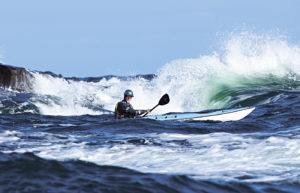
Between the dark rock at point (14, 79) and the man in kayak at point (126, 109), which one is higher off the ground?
the dark rock at point (14, 79)

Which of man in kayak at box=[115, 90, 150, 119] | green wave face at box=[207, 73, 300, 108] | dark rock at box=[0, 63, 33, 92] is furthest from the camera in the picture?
dark rock at box=[0, 63, 33, 92]

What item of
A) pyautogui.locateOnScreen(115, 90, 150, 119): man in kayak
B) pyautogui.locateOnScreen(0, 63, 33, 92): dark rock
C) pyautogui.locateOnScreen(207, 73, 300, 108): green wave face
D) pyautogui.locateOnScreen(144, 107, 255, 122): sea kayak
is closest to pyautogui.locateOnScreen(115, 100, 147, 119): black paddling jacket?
pyautogui.locateOnScreen(115, 90, 150, 119): man in kayak

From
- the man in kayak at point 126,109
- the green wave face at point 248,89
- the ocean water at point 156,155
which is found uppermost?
the green wave face at point 248,89

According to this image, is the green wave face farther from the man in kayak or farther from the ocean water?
the man in kayak

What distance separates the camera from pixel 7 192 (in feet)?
17.4

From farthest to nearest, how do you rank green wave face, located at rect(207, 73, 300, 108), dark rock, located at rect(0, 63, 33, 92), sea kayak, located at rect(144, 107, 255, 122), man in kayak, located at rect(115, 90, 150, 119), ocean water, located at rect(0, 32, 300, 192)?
dark rock, located at rect(0, 63, 33, 92), green wave face, located at rect(207, 73, 300, 108), sea kayak, located at rect(144, 107, 255, 122), man in kayak, located at rect(115, 90, 150, 119), ocean water, located at rect(0, 32, 300, 192)

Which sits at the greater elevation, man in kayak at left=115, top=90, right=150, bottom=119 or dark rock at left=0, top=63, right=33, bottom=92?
dark rock at left=0, top=63, right=33, bottom=92

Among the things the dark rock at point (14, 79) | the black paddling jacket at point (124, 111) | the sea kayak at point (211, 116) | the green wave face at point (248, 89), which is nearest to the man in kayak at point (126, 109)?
the black paddling jacket at point (124, 111)

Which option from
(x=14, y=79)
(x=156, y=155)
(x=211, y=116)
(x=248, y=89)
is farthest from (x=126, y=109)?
(x=248, y=89)

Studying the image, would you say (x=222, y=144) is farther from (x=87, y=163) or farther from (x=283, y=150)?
(x=87, y=163)

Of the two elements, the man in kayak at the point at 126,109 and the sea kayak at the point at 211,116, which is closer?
the man in kayak at the point at 126,109

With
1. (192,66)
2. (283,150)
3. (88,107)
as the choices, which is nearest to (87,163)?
(283,150)

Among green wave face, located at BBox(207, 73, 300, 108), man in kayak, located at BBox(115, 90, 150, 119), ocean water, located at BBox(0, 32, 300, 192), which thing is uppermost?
green wave face, located at BBox(207, 73, 300, 108)

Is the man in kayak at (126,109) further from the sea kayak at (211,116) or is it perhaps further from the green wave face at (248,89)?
the green wave face at (248,89)
